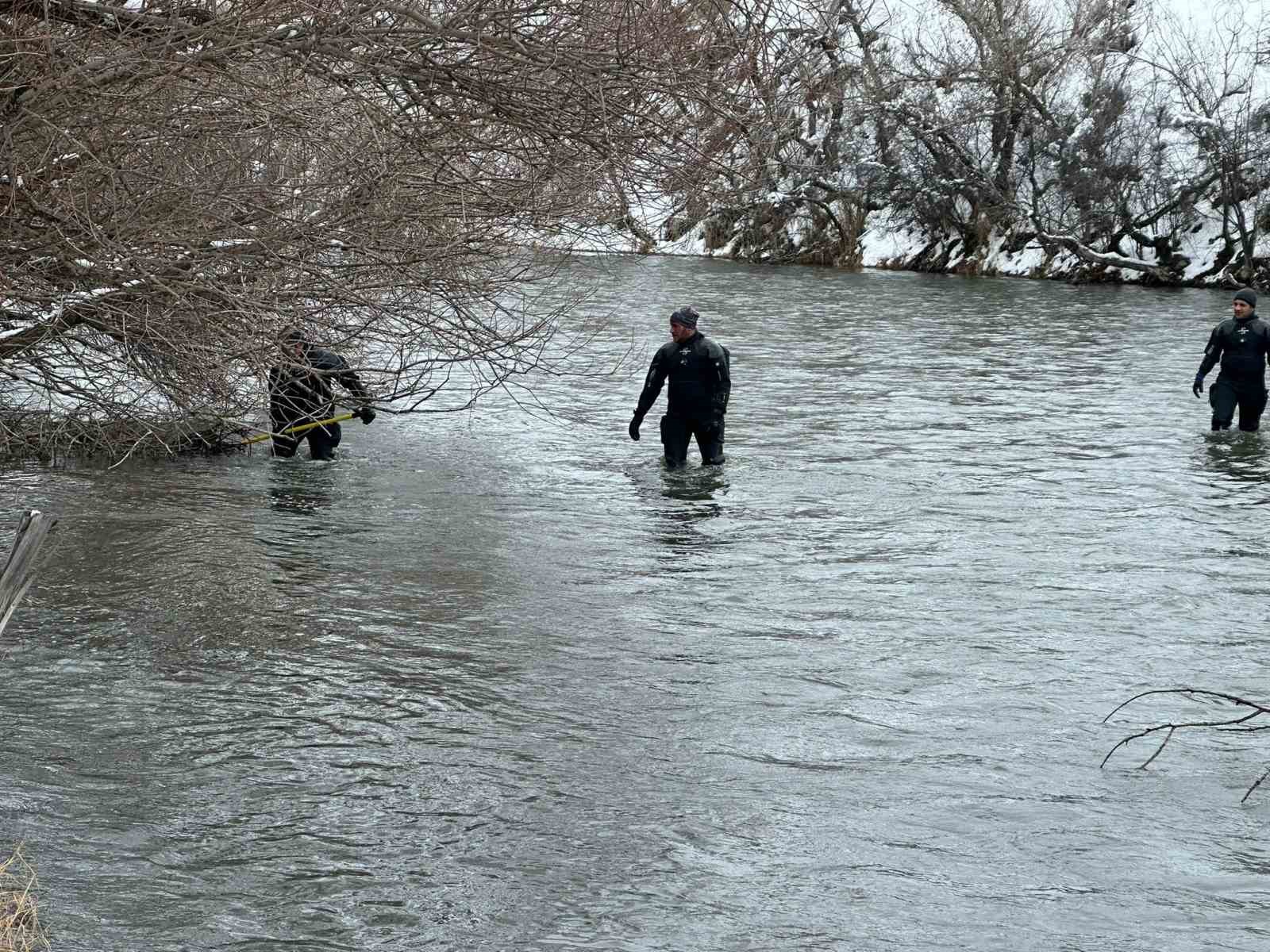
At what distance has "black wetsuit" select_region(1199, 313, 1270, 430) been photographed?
18031 mm

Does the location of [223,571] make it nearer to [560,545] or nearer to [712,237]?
[560,545]

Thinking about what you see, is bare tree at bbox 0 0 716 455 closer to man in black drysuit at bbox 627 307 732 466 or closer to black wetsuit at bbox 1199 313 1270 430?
man in black drysuit at bbox 627 307 732 466

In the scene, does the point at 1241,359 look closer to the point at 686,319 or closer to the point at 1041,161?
the point at 686,319

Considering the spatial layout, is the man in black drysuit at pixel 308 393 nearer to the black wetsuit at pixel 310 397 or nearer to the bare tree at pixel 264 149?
the black wetsuit at pixel 310 397

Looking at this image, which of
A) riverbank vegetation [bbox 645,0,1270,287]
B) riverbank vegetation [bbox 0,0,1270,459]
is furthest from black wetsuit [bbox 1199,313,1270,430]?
riverbank vegetation [bbox 645,0,1270,287]

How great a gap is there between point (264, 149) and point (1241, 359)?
37.2ft

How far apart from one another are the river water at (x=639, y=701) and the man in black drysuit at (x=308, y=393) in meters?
0.43

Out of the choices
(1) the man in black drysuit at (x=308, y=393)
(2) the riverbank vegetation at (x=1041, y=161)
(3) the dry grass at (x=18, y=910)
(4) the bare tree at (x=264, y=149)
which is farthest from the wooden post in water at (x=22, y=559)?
(2) the riverbank vegetation at (x=1041, y=161)

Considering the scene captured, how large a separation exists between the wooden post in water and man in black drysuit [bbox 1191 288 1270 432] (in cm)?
1531

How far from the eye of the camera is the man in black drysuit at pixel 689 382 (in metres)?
15.7

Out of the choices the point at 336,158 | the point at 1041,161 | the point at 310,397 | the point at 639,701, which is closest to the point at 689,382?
the point at 310,397

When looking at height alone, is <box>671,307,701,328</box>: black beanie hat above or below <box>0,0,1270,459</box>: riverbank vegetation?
below

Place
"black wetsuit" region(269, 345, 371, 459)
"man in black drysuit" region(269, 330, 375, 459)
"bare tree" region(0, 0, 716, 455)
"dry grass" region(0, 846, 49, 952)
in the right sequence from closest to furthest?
"dry grass" region(0, 846, 49, 952), "bare tree" region(0, 0, 716, 455), "man in black drysuit" region(269, 330, 375, 459), "black wetsuit" region(269, 345, 371, 459)

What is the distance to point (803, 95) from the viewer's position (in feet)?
36.3
